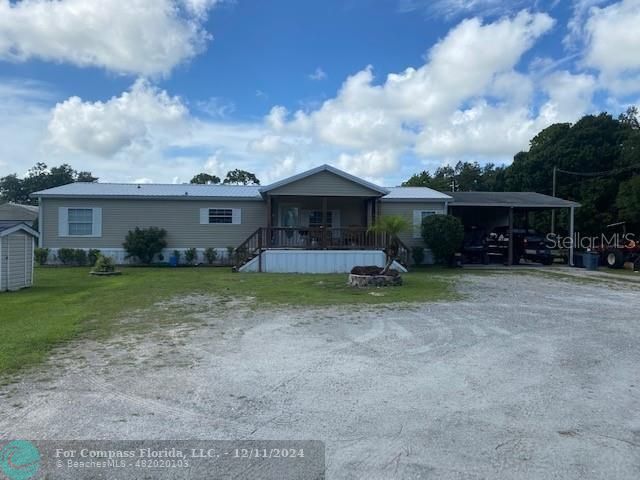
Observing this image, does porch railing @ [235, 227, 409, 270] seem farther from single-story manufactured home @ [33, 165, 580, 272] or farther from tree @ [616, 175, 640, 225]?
tree @ [616, 175, 640, 225]

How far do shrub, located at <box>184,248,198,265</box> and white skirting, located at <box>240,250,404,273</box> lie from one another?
3624 mm

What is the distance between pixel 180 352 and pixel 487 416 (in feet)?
11.9

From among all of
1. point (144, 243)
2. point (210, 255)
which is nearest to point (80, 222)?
point (144, 243)

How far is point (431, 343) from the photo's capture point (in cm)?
645

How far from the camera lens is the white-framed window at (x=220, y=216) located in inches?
795

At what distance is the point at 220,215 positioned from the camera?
2030 cm

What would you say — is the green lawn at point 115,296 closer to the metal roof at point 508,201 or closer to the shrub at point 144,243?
the shrub at point 144,243

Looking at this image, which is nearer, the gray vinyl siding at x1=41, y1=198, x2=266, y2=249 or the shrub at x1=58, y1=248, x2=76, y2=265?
the shrub at x1=58, y1=248, x2=76, y2=265

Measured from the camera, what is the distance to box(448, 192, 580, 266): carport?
2105 cm

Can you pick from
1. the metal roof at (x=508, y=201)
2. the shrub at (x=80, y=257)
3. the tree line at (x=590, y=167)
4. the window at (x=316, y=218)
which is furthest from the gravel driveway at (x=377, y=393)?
the tree line at (x=590, y=167)

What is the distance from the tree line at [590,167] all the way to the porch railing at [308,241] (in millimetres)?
14174

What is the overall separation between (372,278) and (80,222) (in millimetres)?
13458

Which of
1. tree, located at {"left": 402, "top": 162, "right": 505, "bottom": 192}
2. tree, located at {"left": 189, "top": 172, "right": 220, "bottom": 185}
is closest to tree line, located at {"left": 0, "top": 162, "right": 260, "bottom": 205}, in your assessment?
tree, located at {"left": 189, "top": 172, "right": 220, "bottom": 185}

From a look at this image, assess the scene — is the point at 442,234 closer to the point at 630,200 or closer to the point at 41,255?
the point at 630,200
